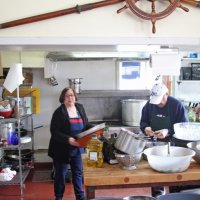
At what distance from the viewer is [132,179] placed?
5.93ft

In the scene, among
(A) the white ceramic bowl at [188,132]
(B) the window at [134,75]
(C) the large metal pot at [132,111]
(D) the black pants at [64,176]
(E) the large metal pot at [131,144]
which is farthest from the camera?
(B) the window at [134,75]

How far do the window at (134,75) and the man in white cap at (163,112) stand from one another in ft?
6.30

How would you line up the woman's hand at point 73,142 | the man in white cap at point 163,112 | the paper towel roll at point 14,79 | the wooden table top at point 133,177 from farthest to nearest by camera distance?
the paper towel roll at point 14,79 → the woman's hand at point 73,142 → the man in white cap at point 163,112 → the wooden table top at point 133,177

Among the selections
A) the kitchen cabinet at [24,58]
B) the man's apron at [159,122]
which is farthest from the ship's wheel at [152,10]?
the kitchen cabinet at [24,58]

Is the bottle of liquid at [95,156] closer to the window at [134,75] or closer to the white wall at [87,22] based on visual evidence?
the white wall at [87,22]

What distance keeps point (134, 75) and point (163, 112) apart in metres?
2.06

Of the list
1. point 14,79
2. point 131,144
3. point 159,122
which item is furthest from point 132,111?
point 131,144

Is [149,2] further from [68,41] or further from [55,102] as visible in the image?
[55,102]

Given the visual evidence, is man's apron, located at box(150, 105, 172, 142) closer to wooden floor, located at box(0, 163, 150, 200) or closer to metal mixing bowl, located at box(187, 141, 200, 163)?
metal mixing bowl, located at box(187, 141, 200, 163)

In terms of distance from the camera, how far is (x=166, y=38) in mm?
1752

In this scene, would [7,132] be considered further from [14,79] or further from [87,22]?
[87,22]

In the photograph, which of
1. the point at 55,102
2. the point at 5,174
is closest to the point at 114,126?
the point at 55,102

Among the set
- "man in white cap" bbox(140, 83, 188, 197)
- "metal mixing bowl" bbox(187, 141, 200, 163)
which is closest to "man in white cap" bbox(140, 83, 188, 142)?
"man in white cap" bbox(140, 83, 188, 197)

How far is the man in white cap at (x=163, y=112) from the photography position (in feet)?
9.04
